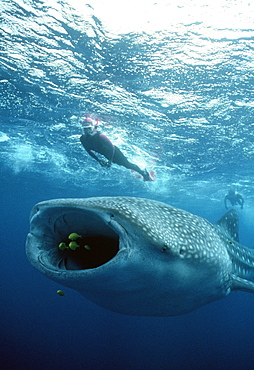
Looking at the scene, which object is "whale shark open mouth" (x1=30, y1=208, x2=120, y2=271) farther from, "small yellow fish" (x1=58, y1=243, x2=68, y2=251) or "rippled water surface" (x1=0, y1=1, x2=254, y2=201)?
"rippled water surface" (x1=0, y1=1, x2=254, y2=201)

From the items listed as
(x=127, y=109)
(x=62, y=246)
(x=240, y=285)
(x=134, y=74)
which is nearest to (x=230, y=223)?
(x=240, y=285)

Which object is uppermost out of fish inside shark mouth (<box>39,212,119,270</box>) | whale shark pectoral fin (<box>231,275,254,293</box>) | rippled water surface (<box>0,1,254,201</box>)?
rippled water surface (<box>0,1,254,201</box>)

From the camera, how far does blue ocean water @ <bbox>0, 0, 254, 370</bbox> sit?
6.63 metres

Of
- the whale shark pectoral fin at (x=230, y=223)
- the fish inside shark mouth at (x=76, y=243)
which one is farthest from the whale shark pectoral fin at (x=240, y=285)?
the fish inside shark mouth at (x=76, y=243)

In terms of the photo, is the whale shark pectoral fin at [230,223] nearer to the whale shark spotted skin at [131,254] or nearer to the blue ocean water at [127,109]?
the whale shark spotted skin at [131,254]

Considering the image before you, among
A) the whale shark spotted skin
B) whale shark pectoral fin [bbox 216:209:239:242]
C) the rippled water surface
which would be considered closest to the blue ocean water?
the rippled water surface

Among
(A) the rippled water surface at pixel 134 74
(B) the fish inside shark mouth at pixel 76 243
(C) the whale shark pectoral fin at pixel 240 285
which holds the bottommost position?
(C) the whale shark pectoral fin at pixel 240 285

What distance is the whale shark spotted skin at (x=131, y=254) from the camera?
Result: 2.05m

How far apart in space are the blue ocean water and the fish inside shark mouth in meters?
6.06

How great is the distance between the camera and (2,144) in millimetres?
→ 17609

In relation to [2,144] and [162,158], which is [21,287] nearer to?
[2,144]

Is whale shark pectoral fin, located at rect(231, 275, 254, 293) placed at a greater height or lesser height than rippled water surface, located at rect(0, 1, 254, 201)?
lesser

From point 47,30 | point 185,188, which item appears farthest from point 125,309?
point 185,188

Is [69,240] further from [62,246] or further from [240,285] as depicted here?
[240,285]
